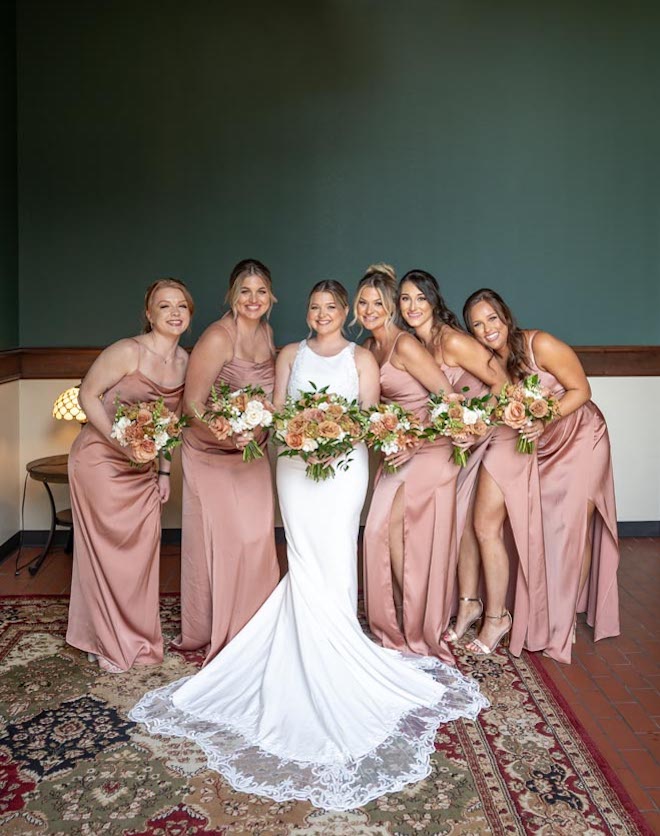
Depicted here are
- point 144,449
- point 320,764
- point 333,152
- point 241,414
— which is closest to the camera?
point 320,764

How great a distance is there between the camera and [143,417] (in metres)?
4.36

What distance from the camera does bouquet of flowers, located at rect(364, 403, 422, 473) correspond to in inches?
169

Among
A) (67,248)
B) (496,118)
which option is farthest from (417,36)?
(67,248)

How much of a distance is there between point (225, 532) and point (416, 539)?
3.49ft

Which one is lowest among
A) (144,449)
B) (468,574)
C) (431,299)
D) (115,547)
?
(468,574)

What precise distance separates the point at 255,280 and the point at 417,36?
368 cm

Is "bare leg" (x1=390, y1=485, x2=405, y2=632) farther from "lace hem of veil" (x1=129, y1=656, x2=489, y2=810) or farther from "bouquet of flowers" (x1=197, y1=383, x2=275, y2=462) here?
"bouquet of flowers" (x1=197, y1=383, x2=275, y2=462)

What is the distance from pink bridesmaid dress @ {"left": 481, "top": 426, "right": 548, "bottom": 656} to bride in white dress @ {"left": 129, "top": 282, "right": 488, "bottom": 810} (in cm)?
59

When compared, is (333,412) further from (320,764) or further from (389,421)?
(320,764)

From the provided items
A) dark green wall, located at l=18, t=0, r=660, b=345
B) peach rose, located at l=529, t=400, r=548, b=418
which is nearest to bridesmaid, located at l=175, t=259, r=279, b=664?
peach rose, located at l=529, t=400, r=548, b=418

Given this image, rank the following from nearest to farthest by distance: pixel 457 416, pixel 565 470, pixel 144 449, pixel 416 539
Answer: pixel 144 449 < pixel 457 416 < pixel 416 539 < pixel 565 470

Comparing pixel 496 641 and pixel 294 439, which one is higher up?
pixel 294 439

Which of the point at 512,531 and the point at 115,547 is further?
the point at 512,531

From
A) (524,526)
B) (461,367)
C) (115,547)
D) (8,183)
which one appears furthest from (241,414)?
(8,183)
